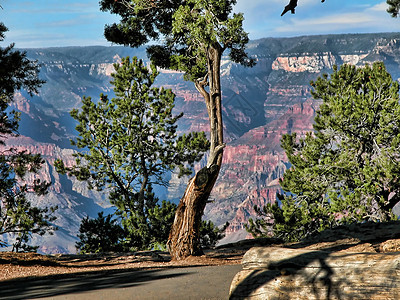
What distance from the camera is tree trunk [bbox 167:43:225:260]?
12617 mm

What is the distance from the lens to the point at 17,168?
1695 centimetres

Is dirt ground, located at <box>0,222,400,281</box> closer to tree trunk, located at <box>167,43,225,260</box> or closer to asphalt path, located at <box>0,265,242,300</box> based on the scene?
tree trunk, located at <box>167,43,225,260</box>

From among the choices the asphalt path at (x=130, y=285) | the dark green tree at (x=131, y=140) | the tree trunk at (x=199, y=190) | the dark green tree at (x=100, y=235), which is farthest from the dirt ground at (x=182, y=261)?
the dark green tree at (x=100, y=235)

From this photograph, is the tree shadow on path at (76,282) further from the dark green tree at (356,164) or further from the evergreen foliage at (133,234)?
the evergreen foliage at (133,234)

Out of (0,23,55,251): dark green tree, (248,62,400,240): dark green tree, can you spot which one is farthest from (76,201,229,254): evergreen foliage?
(248,62,400,240): dark green tree

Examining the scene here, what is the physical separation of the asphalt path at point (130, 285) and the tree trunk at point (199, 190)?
3.04 m

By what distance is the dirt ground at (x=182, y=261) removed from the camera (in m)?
11.1

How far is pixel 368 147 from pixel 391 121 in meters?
1.55

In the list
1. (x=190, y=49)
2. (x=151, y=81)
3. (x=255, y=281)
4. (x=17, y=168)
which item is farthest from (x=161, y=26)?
(x=255, y=281)

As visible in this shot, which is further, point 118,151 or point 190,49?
point 118,151

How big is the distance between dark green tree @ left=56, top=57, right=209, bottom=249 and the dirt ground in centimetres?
1005

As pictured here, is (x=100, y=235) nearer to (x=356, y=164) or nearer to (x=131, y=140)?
(x=131, y=140)

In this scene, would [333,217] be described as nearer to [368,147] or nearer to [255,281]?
[368,147]

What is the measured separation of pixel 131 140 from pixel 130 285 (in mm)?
17362
